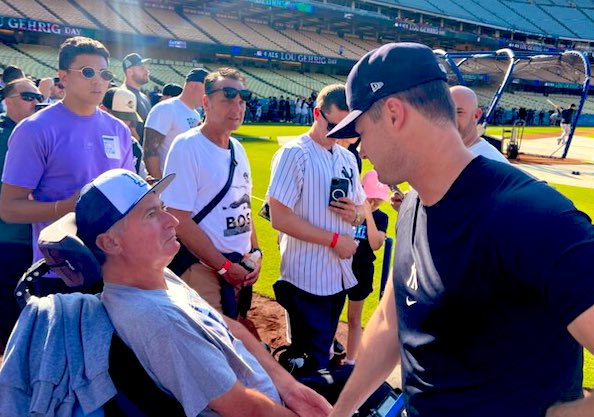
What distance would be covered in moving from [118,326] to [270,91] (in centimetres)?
3954

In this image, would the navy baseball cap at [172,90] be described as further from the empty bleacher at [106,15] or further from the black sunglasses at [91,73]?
the empty bleacher at [106,15]

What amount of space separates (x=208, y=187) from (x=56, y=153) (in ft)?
3.16

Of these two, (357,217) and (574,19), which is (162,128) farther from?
(574,19)

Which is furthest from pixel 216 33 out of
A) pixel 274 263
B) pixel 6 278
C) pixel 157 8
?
pixel 6 278

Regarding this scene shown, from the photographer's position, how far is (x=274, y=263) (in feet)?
21.6

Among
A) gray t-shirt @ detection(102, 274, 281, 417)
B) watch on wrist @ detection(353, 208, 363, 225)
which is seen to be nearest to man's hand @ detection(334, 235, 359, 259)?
watch on wrist @ detection(353, 208, 363, 225)

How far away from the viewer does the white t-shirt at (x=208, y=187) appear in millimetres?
3312

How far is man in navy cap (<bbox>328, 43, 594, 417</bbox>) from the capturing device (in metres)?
1.22

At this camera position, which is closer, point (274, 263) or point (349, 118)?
point (349, 118)

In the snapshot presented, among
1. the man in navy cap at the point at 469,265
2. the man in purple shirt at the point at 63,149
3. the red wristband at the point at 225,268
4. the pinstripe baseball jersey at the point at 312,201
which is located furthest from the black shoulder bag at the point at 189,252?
the man in navy cap at the point at 469,265

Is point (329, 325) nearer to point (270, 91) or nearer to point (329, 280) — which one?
point (329, 280)

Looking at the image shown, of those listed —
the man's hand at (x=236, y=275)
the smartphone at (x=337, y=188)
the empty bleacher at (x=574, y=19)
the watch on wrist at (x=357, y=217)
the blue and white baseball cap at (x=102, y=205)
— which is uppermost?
the empty bleacher at (x=574, y=19)

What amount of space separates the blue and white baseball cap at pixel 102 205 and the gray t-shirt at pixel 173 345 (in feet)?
0.80

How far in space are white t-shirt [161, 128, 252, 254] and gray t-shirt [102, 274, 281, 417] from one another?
1329 millimetres
